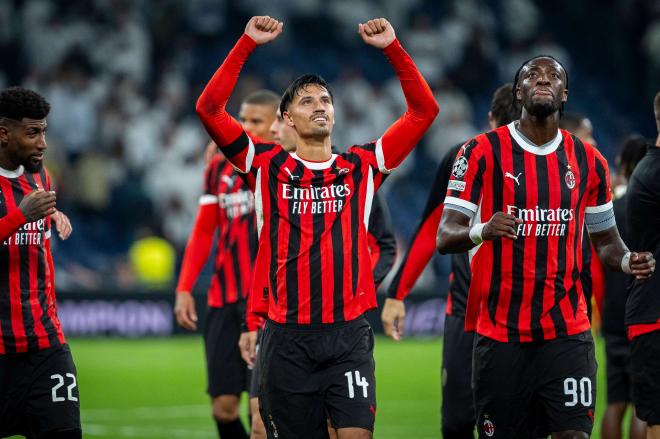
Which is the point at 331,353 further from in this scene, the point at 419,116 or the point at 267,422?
the point at 419,116

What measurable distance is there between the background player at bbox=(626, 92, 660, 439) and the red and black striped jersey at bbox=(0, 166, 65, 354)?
3180 millimetres

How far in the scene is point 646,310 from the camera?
6574mm

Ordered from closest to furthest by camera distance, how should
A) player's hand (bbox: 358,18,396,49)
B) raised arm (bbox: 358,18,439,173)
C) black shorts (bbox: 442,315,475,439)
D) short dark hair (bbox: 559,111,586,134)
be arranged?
player's hand (bbox: 358,18,396,49)
raised arm (bbox: 358,18,439,173)
black shorts (bbox: 442,315,475,439)
short dark hair (bbox: 559,111,586,134)

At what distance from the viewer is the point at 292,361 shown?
601 centimetres

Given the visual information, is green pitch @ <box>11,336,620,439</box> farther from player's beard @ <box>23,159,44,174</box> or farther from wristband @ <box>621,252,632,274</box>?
wristband @ <box>621,252,632,274</box>

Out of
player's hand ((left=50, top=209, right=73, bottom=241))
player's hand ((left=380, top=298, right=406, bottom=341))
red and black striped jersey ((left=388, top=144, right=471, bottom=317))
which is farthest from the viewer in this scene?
red and black striped jersey ((left=388, top=144, right=471, bottom=317))

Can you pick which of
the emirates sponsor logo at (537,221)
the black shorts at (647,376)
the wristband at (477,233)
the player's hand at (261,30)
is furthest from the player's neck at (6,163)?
the black shorts at (647,376)

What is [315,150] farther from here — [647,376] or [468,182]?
[647,376]

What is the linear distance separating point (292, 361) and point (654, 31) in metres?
16.9

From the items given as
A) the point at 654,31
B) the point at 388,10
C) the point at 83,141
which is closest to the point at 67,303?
the point at 83,141

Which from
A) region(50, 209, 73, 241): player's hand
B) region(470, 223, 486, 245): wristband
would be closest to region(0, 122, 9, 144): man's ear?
region(50, 209, 73, 241): player's hand

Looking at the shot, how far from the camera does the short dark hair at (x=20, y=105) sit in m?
6.51

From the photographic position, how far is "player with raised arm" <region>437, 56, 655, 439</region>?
19.5 feet

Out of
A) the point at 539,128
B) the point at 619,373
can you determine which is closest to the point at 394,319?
the point at 539,128
